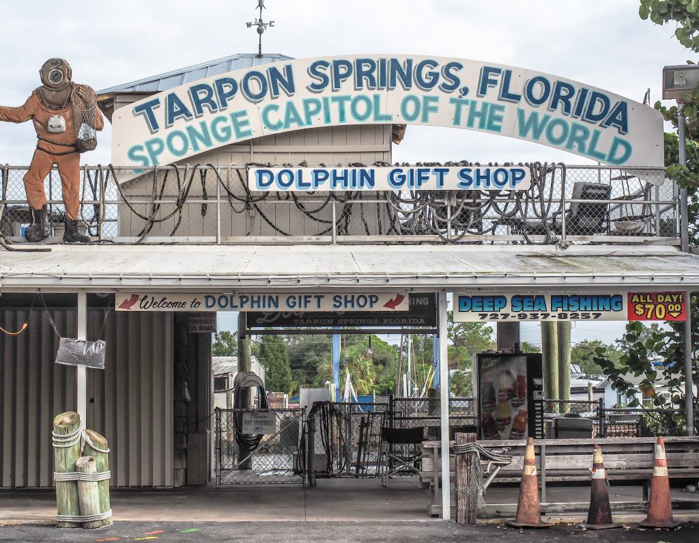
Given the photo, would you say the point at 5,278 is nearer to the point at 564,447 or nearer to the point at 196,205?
the point at 196,205

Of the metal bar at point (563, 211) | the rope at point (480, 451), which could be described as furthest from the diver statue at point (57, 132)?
the metal bar at point (563, 211)

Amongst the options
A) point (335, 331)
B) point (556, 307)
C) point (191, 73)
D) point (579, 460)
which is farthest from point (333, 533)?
point (191, 73)

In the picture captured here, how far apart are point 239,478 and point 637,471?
733 centimetres

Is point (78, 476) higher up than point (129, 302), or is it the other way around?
point (129, 302)

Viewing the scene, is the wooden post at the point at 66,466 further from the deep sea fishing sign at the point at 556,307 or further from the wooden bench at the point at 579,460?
the deep sea fishing sign at the point at 556,307

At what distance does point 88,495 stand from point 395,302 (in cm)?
420

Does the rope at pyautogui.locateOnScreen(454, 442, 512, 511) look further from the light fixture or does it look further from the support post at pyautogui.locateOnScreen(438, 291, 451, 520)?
the light fixture

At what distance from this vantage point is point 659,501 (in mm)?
10977

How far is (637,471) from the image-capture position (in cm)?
1177

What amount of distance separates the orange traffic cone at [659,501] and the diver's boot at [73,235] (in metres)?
8.18

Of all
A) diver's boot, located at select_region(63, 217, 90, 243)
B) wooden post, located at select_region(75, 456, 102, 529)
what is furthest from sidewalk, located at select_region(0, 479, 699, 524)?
diver's boot, located at select_region(63, 217, 90, 243)

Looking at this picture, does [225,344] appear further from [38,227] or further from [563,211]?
[563,211]

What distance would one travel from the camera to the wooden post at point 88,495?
10.9 metres

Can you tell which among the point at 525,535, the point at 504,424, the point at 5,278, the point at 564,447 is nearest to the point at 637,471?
the point at 564,447
